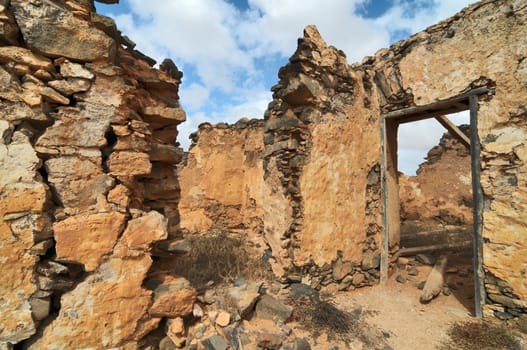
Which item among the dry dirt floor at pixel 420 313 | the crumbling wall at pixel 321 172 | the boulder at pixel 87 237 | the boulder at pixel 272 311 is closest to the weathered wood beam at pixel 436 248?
the dry dirt floor at pixel 420 313

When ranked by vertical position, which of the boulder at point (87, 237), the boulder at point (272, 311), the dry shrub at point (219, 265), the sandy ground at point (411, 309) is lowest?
the sandy ground at point (411, 309)

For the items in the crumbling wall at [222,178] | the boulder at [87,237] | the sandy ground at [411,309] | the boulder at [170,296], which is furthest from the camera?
the crumbling wall at [222,178]

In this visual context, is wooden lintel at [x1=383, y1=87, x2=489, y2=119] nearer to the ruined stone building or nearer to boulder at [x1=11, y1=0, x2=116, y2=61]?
the ruined stone building

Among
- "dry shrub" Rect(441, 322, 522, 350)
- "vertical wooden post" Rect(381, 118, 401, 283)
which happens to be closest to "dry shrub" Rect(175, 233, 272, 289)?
"vertical wooden post" Rect(381, 118, 401, 283)

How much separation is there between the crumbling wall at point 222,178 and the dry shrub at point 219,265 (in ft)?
7.44

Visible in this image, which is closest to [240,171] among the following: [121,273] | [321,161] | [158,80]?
[321,161]

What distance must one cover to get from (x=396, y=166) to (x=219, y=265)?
3366 mm

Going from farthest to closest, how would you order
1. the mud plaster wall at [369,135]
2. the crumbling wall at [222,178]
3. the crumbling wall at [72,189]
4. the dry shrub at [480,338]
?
the crumbling wall at [222,178] → the mud plaster wall at [369,135] → the dry shrub at [480,338] → the crumbling wall at [72,189]

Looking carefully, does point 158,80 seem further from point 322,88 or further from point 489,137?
point 489,137

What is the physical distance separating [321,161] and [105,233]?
2.72 meters

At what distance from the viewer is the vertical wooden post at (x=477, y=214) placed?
3.23 meters

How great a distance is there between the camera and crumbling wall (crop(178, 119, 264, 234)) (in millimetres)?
7051

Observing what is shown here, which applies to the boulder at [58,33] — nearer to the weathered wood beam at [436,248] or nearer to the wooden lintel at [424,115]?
the wooden lintel at [424,115]

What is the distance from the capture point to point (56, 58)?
73.4 inches
